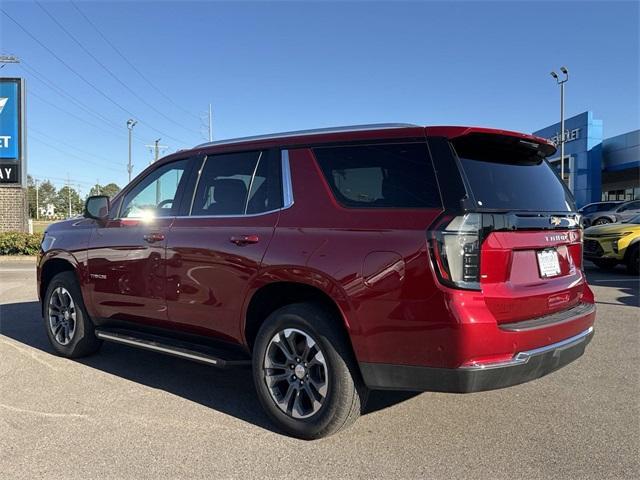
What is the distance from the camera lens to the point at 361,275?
325 cm

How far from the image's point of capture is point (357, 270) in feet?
10.7

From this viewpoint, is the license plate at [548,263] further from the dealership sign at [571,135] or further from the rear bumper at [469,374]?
the dealership sign at [571,135]

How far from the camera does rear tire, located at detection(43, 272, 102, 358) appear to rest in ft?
17.3

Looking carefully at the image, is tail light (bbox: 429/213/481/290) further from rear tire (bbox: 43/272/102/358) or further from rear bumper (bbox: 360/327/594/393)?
rear tire (bbox: 43/272/102/358)

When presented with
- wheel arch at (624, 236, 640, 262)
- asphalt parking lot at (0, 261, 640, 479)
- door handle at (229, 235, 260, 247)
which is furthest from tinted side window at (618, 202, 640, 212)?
door handle at (229, 235, 260, 247)

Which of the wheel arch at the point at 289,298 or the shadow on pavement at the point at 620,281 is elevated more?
the wheel arch at the point at 289,298

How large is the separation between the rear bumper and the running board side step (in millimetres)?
1075

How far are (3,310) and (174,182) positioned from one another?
488cm

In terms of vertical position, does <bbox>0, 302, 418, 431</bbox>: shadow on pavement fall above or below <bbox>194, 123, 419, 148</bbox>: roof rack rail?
below

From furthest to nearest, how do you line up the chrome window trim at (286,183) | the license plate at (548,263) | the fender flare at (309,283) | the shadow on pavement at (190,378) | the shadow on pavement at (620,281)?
1. the shadow on pavement at (620,281)
2. the shadow on pavement at (190,378)
3. the chrome window trim at (286,183)
4. the license plate at (548,263)
5. the fender flare at (309,283)

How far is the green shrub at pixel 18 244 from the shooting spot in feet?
57.9

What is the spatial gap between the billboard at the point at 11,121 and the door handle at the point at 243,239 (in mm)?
18901

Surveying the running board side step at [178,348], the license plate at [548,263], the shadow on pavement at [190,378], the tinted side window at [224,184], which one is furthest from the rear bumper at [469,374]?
the tinted side window at [224,184]

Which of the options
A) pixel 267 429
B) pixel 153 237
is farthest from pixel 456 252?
pixel 153 237
